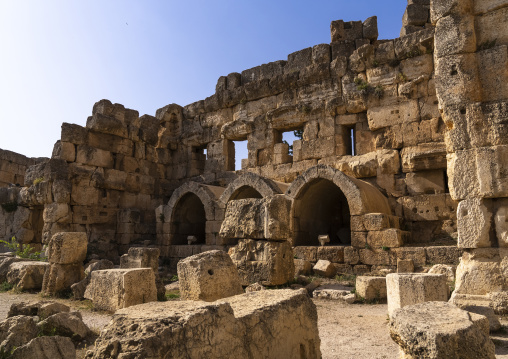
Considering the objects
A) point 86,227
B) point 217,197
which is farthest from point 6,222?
point 217,197

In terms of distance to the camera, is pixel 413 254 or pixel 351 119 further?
pixel 351 119

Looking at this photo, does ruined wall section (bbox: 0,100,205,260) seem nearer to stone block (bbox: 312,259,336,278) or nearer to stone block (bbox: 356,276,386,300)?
stone block (bbox: 312,259,336,278)

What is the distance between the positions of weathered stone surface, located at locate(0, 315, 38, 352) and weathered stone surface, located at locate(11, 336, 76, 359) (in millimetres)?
562

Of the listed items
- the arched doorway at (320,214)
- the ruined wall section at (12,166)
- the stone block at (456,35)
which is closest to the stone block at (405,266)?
the arched doorway at (320,214)

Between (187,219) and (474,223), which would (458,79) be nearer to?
(474,223)

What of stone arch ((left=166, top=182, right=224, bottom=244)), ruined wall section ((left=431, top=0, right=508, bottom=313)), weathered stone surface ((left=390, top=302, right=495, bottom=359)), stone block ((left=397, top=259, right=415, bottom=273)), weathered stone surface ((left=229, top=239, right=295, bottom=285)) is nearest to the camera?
weathered stone surface ((left=390, top=302, right=495, bottom=359))

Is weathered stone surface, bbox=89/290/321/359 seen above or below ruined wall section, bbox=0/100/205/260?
below

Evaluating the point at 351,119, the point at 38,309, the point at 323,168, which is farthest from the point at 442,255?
the point at 38,309

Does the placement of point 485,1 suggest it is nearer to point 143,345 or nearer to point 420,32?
point 420,32

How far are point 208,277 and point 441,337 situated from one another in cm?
386

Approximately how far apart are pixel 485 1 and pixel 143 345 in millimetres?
6601

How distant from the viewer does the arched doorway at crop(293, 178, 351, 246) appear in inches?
443

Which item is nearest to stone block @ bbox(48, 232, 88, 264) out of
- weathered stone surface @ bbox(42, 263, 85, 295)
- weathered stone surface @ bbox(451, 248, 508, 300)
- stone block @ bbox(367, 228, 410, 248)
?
weathered stone surface @ bbox(42, 263, 85, 295)

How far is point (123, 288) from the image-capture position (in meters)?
6.28
